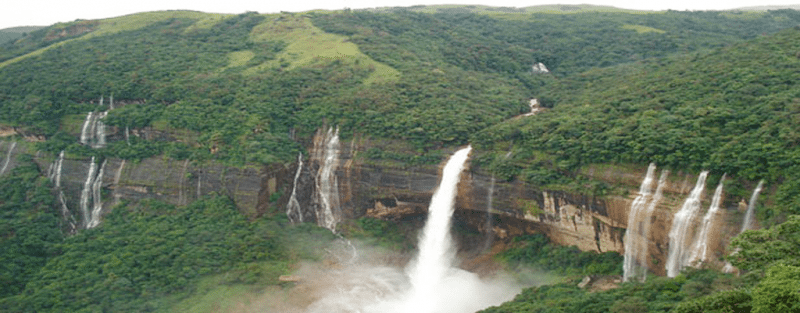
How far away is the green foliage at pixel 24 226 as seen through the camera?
117 feet

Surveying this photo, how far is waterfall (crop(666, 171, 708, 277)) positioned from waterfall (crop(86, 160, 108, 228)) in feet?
117

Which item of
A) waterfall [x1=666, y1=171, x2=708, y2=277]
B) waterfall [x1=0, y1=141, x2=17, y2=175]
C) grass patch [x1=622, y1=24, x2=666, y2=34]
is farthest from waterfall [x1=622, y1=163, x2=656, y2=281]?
waterfall [x1=0, y1=141, x2=17, y2=175]

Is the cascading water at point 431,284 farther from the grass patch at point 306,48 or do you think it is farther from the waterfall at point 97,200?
the waterfall at point 97,200

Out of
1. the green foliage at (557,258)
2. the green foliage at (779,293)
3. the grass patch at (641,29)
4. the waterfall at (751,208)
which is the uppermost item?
the grass patch at (641,29)

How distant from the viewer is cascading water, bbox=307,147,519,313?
110 ft

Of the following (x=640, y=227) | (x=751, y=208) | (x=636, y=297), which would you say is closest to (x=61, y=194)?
(x=640, y=227)

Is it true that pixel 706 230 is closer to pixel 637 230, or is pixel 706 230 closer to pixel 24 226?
pixel 637 230

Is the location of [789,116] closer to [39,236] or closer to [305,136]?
[305,136]

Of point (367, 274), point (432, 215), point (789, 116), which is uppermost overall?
point (789, 116)

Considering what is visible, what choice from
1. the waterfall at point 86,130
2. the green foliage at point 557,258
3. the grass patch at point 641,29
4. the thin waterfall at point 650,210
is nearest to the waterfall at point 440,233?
the green foliage at point 557,258

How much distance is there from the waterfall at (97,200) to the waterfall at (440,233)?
22.1 m

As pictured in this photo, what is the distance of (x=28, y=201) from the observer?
139ft

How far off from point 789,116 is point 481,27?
48.4 m

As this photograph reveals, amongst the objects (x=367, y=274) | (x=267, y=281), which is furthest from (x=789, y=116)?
(x=267, y=281)
